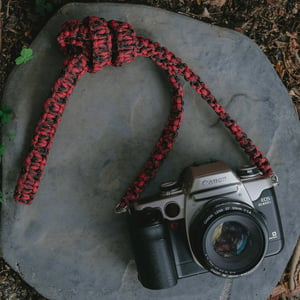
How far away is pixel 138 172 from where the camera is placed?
4.05 ft

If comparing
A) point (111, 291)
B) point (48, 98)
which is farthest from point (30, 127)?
point (111, 291)

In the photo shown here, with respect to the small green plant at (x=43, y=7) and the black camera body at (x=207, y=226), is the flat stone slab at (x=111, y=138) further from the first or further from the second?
the black camera body at (x=207, y=226)

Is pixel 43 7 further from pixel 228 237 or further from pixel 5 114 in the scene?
pixel 228 237

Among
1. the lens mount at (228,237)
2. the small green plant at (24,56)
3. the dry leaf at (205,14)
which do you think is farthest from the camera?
the dry leaf at (205,14)

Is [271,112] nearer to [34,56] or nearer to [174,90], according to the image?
[174,90]

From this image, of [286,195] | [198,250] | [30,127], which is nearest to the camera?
[198,250]

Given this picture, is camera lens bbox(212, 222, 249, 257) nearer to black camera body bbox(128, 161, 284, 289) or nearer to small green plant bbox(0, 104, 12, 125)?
black camera body bbox(128, 161, 284, 289)

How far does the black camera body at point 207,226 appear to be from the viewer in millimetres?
1058

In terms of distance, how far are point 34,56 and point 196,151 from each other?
1.55ft

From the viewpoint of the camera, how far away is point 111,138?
123 centimetres

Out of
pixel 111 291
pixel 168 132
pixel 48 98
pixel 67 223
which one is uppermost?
pixel 48 98

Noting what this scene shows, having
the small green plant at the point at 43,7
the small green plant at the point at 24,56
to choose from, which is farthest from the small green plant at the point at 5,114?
the small green plant at the point at 43,7

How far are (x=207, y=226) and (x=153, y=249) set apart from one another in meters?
0.13

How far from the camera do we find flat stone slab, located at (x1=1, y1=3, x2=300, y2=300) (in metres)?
1.20
